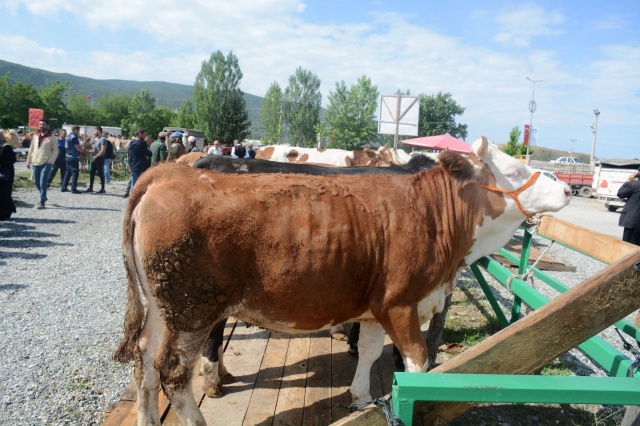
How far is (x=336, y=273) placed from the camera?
297 cm

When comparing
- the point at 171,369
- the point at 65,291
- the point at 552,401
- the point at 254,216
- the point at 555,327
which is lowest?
the point at 65,291

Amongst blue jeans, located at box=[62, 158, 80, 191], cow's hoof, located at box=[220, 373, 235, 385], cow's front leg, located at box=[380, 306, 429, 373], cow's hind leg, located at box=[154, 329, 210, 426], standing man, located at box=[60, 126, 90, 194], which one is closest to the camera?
cow's hind leg, located at box=[154, 329, 210, 426]

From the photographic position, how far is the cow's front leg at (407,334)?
121 inches

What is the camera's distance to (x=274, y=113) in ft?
297

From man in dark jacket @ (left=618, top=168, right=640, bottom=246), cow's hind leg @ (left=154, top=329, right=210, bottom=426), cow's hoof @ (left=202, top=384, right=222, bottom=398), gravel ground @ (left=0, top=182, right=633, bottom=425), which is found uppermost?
man in dark jacket @ (left=618, top=168, right=640, bottom=246)

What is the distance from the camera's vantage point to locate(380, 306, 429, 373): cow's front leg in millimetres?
3064

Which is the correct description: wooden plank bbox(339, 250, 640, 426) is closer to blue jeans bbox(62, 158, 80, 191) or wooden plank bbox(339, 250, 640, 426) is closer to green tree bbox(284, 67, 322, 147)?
blue jeans bbox(62, 158, 80, 191)

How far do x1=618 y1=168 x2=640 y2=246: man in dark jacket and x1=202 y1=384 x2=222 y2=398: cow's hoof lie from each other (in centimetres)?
753

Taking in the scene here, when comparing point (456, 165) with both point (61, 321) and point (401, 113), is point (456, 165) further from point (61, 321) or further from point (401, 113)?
point (401, 113)

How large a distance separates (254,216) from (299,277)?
48 cm

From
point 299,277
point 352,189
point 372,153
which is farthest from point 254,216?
point 372,153

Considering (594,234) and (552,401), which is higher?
(594,234)

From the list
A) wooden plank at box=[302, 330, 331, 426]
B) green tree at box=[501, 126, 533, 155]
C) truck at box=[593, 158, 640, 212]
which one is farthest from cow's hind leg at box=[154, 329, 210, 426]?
green tree at box=[501, 126, 533, 155]

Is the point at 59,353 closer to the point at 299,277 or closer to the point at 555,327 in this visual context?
the point at 299,277
